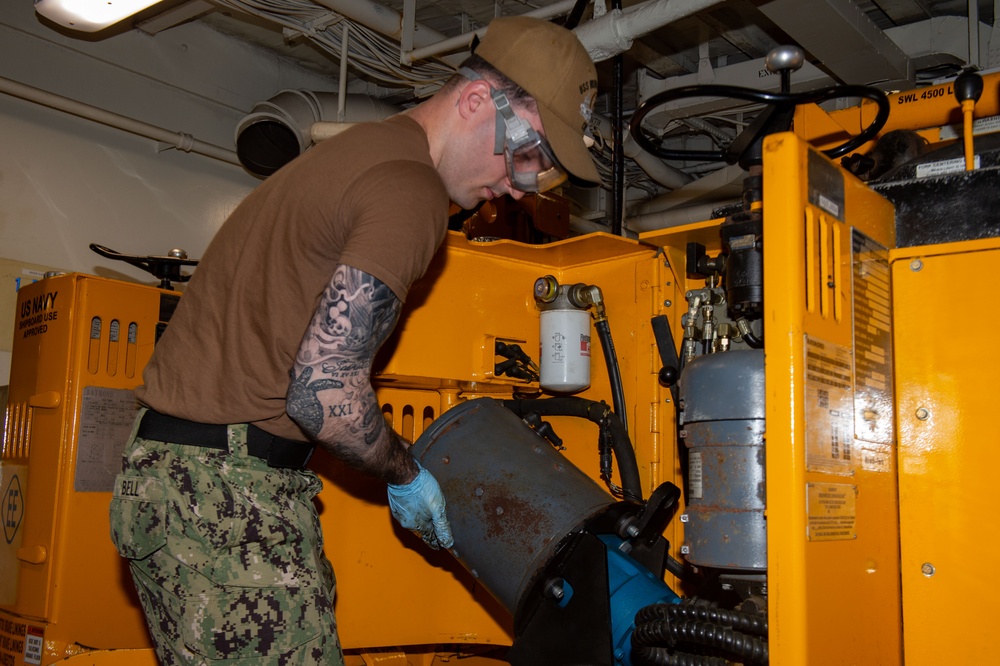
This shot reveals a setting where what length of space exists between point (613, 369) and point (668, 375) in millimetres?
291

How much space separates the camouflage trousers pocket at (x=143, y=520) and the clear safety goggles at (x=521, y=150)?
3.01 ft

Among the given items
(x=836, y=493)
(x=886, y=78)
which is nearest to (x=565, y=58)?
(x=836, y=493)

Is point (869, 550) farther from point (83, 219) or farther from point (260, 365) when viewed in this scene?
point (83, 219)

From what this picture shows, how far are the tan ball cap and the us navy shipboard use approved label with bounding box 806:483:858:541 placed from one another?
0.78 meters

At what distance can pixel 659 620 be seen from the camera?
1.75 m

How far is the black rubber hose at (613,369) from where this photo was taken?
2.57 meters

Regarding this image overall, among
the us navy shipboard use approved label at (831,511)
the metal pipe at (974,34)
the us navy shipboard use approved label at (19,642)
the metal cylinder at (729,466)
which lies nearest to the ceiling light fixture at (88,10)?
the us navy shipboard use approved label at (19,642)

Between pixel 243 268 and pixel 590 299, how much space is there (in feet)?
4.30

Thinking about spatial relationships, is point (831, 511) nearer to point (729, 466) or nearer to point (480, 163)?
point (729, 466)

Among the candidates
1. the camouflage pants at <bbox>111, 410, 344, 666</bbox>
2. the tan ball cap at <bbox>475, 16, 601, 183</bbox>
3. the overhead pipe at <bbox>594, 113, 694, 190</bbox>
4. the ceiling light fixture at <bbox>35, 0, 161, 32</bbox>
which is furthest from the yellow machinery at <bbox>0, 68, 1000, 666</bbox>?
the overhead pipe at <bbox>594, 113, 694, 190</bbox>

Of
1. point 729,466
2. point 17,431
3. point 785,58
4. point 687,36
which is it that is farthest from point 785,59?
point 687,36

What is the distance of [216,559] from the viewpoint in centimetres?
158

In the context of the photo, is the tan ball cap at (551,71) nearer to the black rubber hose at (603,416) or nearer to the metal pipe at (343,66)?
the black rubber hose at (603,416)

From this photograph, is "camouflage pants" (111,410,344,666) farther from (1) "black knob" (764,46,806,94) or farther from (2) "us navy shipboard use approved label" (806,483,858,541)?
(1) "black knob" (764,46,806,94)
